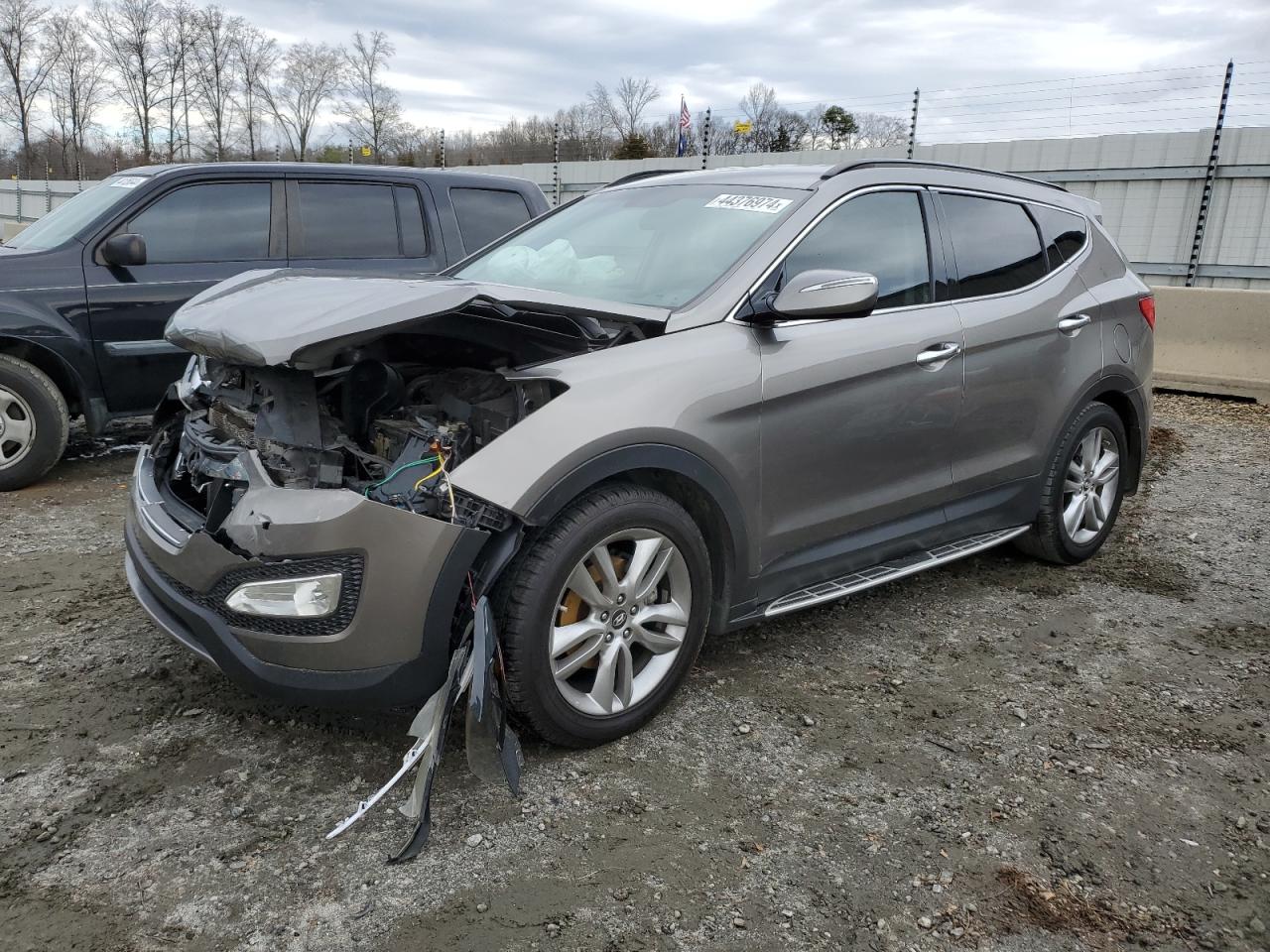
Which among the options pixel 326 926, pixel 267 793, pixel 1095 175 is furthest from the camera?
pixel 1095 175

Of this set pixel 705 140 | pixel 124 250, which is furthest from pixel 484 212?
pixel 705 140

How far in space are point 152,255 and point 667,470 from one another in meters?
4.29

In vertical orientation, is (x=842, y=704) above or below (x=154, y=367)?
below

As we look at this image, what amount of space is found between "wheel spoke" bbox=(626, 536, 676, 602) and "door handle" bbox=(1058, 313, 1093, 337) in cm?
236

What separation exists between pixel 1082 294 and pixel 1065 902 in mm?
2919

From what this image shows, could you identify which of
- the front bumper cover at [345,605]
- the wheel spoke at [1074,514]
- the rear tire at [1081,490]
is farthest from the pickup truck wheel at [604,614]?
the wheel spoke at [1074,514]

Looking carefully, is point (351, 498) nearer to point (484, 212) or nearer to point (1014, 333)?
point (1014, 333)

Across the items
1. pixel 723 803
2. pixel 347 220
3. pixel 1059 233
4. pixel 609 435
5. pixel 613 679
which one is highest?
pixel 1059 233

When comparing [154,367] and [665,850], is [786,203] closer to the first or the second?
[665,850]

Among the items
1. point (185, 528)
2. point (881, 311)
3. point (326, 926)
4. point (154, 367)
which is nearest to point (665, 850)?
point (326, 926)

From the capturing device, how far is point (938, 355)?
3.52 metres

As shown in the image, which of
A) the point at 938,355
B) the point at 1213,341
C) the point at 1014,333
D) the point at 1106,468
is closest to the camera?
the point at 938,355

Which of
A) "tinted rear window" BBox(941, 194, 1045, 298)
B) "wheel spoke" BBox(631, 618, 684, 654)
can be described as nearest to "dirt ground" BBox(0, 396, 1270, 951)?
"wheel spoke" BBox(631, 618, 684, 654)

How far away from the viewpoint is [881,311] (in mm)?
3438
